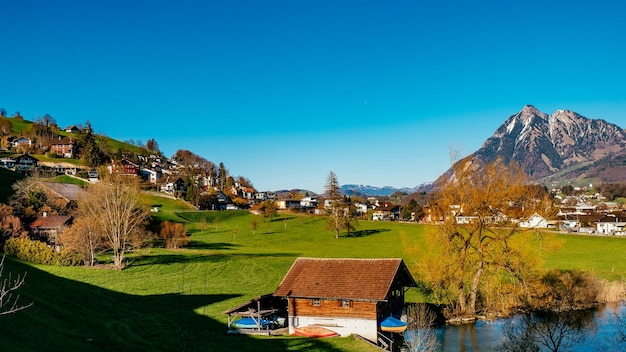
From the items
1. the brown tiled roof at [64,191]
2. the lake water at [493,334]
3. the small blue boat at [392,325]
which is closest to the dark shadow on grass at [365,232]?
the brown tiled roof at [64,191]

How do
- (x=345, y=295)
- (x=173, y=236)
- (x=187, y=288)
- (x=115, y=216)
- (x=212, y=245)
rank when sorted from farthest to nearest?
1. (x=212, y=245)
2. (x=173, y=236)
3. (x=115, y=216)
4. (x=187, y=288)
5. (x=345, y=295)

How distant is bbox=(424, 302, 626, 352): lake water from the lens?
35656 millimetres

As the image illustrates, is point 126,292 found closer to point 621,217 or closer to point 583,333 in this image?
point 583,333

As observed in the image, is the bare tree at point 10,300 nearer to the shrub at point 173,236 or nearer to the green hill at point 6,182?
the shrub at point 173,236

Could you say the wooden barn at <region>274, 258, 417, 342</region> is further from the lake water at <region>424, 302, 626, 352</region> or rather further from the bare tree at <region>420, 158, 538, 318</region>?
the bare tree at <region>420, 158, 538, 318</region>

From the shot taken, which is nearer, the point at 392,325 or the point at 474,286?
the point at 392,325

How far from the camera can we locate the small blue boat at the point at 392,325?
116 ft

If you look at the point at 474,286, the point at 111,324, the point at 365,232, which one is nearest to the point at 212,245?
the point at 365,232

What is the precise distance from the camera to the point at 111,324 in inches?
1367

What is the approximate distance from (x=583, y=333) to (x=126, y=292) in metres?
43.9

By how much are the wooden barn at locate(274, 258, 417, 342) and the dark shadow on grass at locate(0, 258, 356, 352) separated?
10.1 feet

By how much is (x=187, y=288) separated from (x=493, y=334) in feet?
108

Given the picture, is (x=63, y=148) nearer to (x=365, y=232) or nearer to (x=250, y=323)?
(x=365, y=232)

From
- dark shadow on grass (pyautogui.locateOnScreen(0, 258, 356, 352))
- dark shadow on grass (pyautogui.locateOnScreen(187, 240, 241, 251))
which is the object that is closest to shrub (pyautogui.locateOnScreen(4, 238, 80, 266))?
dark shadow on grass (pyautogui.locateOnScreen(0, 258, 356, 352))
